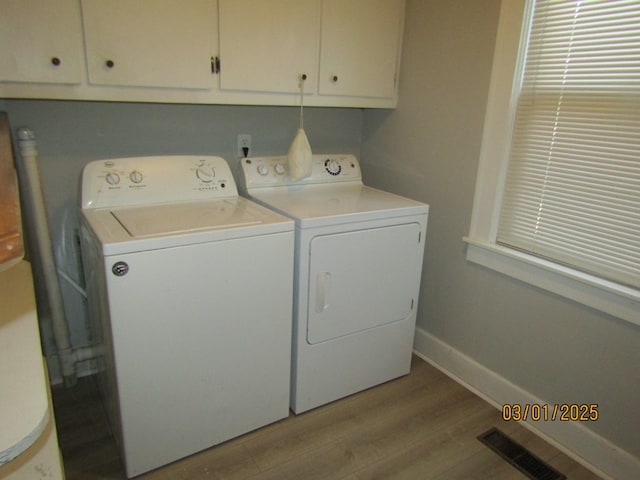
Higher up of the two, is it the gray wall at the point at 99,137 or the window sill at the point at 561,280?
the gray wall at the point at 99,137

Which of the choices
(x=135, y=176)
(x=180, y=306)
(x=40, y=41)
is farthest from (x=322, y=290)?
(x=40, y=41)

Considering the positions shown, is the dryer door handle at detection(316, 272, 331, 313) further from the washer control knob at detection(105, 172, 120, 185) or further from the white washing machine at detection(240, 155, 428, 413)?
the washer control knob at detection(105, 172, 120, 185)

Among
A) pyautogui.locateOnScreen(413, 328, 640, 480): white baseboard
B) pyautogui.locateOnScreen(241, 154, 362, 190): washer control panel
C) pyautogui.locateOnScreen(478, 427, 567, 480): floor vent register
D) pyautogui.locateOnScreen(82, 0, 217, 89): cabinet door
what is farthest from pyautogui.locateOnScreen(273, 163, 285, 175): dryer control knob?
pyautogui.locateOnScreen(478, 427, 567, 480): floor vent register

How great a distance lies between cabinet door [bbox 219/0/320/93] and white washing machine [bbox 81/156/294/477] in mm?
504

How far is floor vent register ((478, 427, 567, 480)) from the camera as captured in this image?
169 centimetres

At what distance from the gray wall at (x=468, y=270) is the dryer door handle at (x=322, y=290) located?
2.50ft

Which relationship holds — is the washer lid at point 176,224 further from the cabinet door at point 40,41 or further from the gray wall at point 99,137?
the cabinet door at point 40,41

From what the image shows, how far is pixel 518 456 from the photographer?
5.83 ft

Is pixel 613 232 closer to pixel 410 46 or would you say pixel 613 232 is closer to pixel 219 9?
pixel 410 46

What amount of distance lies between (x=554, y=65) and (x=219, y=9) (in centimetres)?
132

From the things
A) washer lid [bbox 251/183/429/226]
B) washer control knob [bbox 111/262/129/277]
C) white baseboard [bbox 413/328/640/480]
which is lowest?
white baseboard [bbox 413/328/640/480]

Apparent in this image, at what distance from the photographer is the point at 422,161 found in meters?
2.33

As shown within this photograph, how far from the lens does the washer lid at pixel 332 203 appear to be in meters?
1.79
